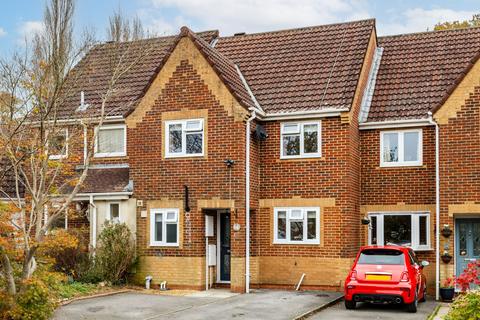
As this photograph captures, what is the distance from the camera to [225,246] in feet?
74.8

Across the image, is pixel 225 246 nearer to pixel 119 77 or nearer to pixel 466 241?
pixel 119 77

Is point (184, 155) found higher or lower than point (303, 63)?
lower

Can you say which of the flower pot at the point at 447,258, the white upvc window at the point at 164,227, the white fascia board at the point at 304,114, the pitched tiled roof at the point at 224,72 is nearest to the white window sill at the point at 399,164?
the white fascia board at the point at 304,114

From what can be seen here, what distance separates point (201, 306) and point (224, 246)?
4868 mm

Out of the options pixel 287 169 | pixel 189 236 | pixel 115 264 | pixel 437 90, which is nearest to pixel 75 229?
pixel 115 264

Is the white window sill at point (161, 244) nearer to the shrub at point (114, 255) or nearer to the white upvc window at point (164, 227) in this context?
the white upvc window at point (164, 227)

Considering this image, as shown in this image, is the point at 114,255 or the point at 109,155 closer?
the point at 114,255

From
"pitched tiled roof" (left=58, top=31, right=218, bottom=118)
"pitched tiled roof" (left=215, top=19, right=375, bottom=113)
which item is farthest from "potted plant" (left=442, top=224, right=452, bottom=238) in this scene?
"pitched tiled roof" (left=58, top=31, right=218, bottom=118)

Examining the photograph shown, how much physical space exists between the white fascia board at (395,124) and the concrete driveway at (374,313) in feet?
18.8

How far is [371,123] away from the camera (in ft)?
74.9

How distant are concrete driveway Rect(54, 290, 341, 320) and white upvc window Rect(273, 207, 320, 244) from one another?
5.73 feet

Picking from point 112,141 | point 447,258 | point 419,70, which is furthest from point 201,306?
point 419,70

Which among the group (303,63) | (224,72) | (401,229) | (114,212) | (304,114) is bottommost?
(401,229)

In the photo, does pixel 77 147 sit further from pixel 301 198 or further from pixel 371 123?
pixel 371 123
